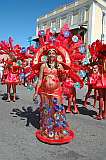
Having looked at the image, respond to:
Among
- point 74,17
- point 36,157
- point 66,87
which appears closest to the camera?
point 36,157

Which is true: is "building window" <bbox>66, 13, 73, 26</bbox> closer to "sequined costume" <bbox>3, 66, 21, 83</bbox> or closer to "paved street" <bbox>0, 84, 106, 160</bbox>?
"sequined costume" <bbox>3, 66, 21, 83</bbox>

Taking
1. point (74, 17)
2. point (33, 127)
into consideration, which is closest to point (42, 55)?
point (33, 127)

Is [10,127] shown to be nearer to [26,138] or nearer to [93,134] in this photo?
[26,138]

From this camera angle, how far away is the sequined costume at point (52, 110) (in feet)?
9.87

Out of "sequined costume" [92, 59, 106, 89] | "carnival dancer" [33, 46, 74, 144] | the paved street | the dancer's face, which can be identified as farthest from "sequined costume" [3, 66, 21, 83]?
the dancer's face

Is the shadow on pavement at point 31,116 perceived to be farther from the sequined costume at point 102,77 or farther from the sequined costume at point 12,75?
the sequined costume at point 102,77

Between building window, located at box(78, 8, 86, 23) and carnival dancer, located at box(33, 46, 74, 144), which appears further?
building window, located at box(78, 8, 86, 23)

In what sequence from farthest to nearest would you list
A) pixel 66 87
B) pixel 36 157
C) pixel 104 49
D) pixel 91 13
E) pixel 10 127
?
pixel 91 13 → pixel 104 49 → pixel 10 127 → pixel 66 87 → pixel 36 157

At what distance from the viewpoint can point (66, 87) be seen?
350cm

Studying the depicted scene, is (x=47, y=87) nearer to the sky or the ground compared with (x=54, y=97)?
nearer to the sky

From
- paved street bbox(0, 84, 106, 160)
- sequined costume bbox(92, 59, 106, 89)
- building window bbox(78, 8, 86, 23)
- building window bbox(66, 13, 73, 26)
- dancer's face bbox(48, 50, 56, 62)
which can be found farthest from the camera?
building window bbox(66, 13, 73, 26)

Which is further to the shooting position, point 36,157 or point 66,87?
point 66,87

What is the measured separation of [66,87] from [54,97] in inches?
Answer: 23.6

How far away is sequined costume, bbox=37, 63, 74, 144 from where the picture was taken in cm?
301
